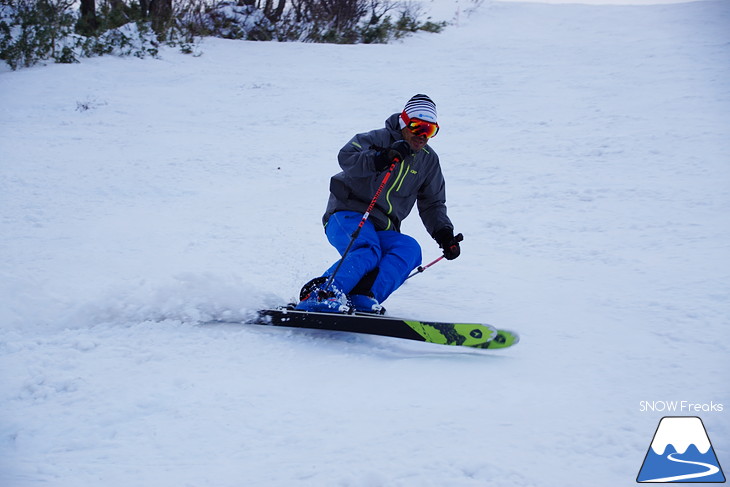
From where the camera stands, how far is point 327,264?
4.63 m

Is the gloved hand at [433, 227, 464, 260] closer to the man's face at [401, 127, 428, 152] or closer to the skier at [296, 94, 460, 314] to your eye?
the skier at [296, 94, 460, 314]

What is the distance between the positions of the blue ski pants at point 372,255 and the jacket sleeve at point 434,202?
0.32m

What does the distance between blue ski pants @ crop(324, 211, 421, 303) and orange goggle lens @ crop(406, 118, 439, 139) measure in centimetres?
→ 61

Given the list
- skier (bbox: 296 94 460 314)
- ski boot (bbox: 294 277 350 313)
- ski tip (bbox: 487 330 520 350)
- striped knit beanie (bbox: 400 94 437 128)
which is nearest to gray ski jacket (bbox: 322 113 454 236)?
skier (bbox: 296 94 460 314)

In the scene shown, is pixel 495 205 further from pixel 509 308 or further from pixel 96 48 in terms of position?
pixel 96 48

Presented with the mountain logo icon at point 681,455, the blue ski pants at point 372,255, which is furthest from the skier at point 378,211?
the mountain logo icon at point 681,455

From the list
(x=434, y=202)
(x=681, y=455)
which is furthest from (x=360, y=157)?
(x=681, y=455)

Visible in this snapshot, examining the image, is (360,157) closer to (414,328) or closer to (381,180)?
(381,180)

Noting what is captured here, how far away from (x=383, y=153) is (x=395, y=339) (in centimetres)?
104

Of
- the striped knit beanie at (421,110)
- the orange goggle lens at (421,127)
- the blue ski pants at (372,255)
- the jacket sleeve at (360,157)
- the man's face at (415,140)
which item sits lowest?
the blue ski pants at (372,255)

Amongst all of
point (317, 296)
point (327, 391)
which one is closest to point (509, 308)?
point (317, 296)

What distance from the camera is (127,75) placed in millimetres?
10312

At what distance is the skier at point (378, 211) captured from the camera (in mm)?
3242

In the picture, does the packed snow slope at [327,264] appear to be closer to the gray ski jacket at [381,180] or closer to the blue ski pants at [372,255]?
the blue ski pants at [372,255]
